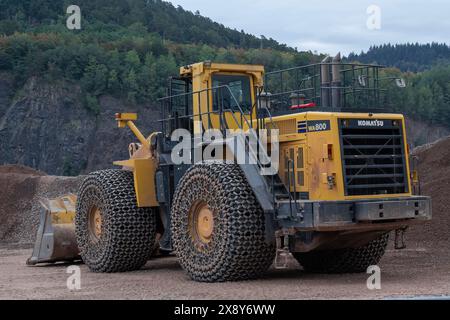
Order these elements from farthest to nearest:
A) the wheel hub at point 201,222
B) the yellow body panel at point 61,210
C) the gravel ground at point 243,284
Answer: the yellow body panel at point 61,210 < the wheel hub at point 201,222 < the gravel ground at point 243,284

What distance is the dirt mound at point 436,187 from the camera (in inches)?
709

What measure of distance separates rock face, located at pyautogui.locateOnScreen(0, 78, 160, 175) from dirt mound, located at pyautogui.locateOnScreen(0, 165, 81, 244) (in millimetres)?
28263

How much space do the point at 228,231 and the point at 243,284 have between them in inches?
29.5

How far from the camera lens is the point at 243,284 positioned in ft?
37.6

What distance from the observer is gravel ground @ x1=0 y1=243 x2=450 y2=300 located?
1033cm

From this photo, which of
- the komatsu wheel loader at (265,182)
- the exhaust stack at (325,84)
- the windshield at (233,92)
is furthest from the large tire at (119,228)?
the exhaust stack at (325,84)

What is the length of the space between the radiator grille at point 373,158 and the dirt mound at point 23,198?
49.7 ft

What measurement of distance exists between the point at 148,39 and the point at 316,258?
210 feet

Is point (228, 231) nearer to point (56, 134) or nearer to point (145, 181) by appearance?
point (145, 181)

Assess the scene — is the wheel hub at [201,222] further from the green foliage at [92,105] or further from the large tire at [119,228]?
the green foliage at [92,105]

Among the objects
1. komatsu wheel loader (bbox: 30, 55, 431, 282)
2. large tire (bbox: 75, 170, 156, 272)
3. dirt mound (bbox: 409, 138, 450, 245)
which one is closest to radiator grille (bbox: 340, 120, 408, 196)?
komatsu wheel loader (bbox: 30, 55, 431, 282)

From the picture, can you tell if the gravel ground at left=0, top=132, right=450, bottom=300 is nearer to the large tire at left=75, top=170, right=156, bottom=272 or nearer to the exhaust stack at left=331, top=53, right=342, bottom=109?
the large tire at left=75, top=170, right=156, bottom=272

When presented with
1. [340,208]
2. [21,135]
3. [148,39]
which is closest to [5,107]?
[21,135]
